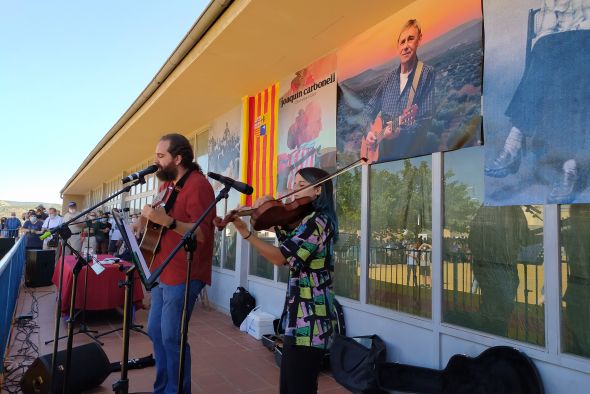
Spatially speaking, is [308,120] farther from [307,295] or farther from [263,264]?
[307,295]

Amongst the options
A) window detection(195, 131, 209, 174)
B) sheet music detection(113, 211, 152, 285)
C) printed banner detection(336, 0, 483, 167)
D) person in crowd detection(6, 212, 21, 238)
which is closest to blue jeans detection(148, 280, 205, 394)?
sheet music detection(113, 211, 152, 285)

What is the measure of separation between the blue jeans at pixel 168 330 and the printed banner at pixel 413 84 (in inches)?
77.7

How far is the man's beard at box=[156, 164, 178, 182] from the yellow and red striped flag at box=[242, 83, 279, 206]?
2564 mm

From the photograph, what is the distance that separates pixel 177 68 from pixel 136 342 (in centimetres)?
319

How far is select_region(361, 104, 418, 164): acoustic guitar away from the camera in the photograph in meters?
3.28

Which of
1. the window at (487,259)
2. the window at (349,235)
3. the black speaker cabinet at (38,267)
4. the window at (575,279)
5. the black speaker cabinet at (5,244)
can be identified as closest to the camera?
the window at (575,279)

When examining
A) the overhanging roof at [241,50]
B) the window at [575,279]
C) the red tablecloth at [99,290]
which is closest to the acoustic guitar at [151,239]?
the overhanging roof at [241,50]

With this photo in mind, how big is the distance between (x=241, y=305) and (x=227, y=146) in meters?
2.57

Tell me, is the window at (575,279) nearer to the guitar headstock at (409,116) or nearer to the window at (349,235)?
the guitar headstock at (409,116)

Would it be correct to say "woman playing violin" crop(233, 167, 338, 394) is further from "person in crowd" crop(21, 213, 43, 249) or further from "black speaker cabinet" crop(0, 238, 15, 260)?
"person in crowd" crop(21, 213, 43, 249)

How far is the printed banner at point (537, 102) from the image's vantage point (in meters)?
2.23

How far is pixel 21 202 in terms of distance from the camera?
42375 millimetres

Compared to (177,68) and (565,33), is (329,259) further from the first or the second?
(177,68)

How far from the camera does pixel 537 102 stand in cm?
242
